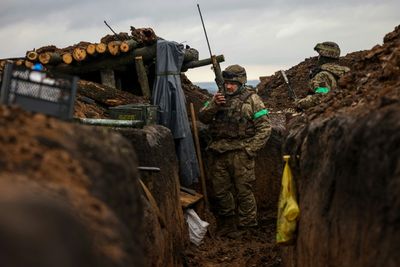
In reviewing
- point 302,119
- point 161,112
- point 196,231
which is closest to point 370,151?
point 302,119

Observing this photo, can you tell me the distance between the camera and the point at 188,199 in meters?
10.0

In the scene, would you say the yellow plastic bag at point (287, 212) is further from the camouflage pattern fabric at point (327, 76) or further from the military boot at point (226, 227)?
the military boot at point (226, 227)

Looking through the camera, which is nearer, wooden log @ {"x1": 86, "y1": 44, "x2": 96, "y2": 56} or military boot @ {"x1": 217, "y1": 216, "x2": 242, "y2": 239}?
military boot @ {"x1": 217, "y1": 216, "x2": 242, "y2": 239}

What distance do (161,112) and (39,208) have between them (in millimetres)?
7852

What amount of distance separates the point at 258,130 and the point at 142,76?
2941 mm

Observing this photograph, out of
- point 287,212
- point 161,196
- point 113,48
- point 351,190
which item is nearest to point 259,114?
point 161,196

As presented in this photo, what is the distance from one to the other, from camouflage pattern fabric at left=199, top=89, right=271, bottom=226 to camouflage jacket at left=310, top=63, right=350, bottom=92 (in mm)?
1204

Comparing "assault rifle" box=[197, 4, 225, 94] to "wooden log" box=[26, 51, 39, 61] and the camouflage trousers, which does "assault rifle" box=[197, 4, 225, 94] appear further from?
"wooden log" box=[26, 51, 39, 61]

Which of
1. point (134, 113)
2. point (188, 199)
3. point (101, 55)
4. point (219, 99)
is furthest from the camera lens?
point (101, 55)

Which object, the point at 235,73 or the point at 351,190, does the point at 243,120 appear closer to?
the point at 235,73

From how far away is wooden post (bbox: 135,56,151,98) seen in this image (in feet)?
39.1

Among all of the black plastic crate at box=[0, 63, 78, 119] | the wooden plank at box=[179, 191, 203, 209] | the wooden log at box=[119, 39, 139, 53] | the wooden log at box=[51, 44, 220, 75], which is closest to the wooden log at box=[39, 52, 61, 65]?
the wooden log at box=[51, 44, 220, 75]

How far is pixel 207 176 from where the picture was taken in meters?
11.3

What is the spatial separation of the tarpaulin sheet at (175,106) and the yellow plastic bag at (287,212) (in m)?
4.39
